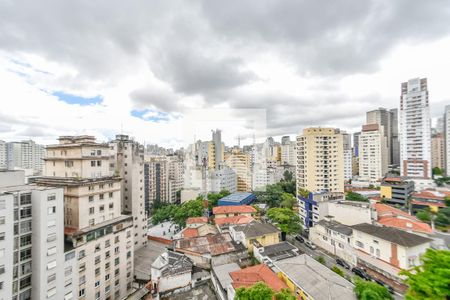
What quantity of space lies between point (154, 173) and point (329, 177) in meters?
25.1

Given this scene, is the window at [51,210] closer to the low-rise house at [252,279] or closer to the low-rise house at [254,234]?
the low-rise house at [252,279]

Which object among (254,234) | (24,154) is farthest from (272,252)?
(24,154)

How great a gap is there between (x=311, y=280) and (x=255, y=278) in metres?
2.65

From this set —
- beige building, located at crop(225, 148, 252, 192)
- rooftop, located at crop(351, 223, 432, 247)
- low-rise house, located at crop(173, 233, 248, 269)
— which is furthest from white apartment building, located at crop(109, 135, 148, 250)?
beige building, located at crop(225, 148, 252, 192)

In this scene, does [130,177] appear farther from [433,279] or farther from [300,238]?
[433,279]

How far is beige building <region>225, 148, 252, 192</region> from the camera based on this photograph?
37375 millimetres

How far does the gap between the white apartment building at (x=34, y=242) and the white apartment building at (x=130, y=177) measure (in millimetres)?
7733

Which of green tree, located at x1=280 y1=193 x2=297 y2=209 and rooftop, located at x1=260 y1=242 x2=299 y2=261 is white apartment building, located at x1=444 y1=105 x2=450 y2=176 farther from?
rooftop, located at x1=260 y1=242 x2=299 y2=261

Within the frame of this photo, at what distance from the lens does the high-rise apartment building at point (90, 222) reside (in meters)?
10.2

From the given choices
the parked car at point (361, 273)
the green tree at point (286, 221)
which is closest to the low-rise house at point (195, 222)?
the green tree at point (286, 221)

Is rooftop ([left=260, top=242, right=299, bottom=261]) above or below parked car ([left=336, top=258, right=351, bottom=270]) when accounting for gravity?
above

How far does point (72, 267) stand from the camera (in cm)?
970

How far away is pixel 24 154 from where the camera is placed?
43656mm

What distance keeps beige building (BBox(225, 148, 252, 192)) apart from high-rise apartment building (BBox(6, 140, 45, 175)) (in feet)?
122
